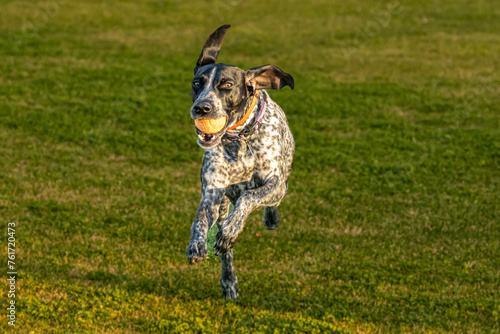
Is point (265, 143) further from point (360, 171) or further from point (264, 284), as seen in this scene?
point (360, 171)

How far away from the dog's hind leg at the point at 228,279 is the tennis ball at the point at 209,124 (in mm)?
3067

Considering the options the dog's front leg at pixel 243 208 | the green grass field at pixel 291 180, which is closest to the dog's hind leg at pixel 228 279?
the green grass field at pixel 291 180

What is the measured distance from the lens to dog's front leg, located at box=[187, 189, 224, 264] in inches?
225

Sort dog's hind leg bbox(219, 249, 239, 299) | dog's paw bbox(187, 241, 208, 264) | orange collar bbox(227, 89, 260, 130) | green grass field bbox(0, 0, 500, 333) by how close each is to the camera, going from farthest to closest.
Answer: green grass field bbox(0, 0, 500, 333)
dog's hind leg bbox(219, 249, 239, 299)
orange collar bbox(227, 89, 260, 130)
dog's paw bbox(187, 241, 208, 264)

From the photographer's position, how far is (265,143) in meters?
6.61

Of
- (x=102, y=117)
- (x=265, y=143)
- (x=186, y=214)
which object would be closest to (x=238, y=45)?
(x=102, y=117)

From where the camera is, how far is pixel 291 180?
15.7 meters

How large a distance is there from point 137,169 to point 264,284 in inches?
284

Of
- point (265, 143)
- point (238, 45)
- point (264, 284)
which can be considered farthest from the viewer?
point (238, 45)

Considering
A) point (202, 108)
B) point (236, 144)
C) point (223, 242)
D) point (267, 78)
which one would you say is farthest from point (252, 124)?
point (223, 242)

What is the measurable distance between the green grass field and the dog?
267 cm

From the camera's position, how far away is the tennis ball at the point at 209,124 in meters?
5.48

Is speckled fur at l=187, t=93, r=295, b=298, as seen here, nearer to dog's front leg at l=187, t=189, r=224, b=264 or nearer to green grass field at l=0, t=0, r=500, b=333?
dog's front leg at l=187, t=189, r=224, b=264

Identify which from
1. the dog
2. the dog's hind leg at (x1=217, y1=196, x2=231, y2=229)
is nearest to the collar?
the dog
